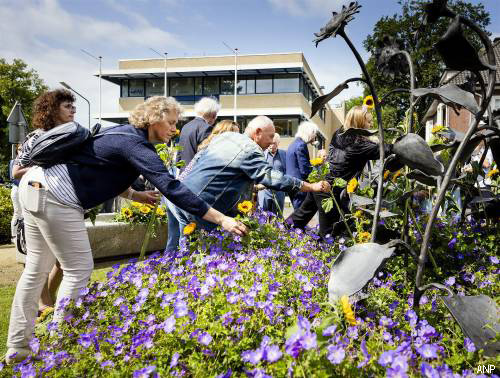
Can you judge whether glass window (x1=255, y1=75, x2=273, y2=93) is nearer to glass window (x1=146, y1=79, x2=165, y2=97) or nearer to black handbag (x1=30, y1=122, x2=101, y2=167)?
glass window (x1=146, y1=79, x2=165, y2=97)

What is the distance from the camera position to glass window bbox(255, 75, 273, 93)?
33156mm

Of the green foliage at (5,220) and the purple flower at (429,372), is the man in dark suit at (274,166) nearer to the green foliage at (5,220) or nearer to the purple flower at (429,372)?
the purple flower at (429,372)

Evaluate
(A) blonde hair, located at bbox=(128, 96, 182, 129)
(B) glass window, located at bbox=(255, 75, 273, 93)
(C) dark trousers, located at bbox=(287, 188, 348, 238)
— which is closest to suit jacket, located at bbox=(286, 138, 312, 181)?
(C) dark trousers, located at bbox=(287, 188, 348, 238)

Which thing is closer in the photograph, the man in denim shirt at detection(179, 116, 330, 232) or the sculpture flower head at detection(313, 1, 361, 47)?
the sculpture flower head at detection(313, 1, 361, 47)

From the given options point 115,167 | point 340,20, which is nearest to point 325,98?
point 340,20

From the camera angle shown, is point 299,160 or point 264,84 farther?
point 264,84

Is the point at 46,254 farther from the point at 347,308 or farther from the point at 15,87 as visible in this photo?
the point at 15,87

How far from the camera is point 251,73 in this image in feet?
109

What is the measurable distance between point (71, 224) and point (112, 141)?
0.52 meters

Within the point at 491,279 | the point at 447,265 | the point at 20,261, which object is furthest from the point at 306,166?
the point at 20,261

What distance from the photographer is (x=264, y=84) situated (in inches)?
1310

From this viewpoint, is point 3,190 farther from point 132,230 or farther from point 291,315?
point 291,315

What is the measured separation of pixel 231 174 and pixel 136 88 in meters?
35.3

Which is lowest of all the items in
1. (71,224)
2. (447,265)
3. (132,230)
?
(132,230)
